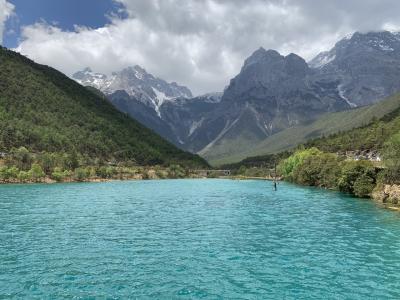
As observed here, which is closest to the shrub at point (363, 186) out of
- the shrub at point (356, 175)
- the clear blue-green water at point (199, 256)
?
the shrub at point (356, 175)

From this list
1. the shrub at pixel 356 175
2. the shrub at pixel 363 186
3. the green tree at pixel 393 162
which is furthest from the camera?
the shrub at pixel 356 175

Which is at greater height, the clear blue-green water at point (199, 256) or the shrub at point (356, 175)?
the shrub at point (356, 175)

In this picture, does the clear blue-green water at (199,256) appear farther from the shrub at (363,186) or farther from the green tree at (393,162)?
the shrub at (363,186)

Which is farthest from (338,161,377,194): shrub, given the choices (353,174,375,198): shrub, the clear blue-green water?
the clear blue-green water

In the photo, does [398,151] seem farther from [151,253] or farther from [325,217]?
[151,253]

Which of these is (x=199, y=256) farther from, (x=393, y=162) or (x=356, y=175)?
(x=356, y=175)

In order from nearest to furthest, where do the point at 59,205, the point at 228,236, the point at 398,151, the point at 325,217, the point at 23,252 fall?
the point at 23,252
the point at 228,236
the point at 325,217
the point at 59,205
the point at 398,151

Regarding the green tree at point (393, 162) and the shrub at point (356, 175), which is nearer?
the green tree at point (393, 162)

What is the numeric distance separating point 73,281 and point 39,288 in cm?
292

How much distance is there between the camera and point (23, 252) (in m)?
46.8

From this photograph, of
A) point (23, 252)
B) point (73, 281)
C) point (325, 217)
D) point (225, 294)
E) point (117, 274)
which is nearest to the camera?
point (225, 294)

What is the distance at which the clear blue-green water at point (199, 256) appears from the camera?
34.7m

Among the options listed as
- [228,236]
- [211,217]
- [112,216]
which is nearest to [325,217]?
[211,217]

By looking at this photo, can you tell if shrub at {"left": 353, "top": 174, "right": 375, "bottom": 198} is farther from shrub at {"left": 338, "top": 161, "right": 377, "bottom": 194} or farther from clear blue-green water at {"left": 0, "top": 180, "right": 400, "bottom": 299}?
clear blue-green water at {"left": 0, "top": 180, "right": 400, "bottom": 299}
